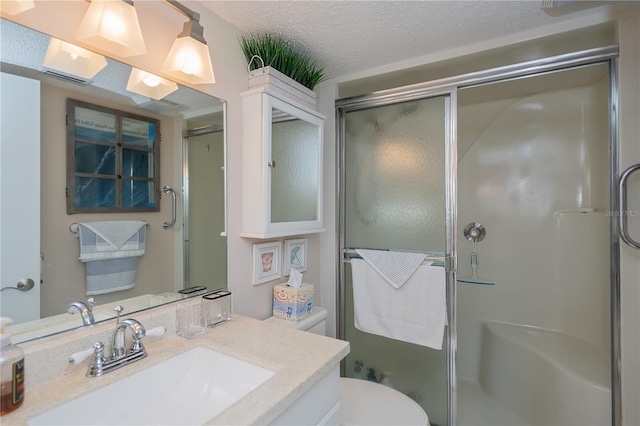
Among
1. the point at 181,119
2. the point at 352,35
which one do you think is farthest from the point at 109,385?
the point at 352,35

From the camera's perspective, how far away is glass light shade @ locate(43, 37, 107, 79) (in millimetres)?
845

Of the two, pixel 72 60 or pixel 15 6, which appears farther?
pixel 72 60

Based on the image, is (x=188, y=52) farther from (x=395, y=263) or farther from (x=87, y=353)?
(x=395, y=263)

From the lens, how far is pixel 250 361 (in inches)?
35.7

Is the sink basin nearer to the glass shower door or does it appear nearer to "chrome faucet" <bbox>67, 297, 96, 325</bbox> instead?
"chrome faucet" <bbox>67, 297, 96, 325</bbox>

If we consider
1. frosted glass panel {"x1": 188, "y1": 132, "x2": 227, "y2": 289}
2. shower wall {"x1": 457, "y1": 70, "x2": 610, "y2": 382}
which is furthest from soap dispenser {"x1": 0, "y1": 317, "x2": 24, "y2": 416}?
shower wall {"x1": 457, "y1": 70, "x2": 610, "y2": 382}

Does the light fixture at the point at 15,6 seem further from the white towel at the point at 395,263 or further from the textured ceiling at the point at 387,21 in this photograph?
the white towel at the point at 395,263

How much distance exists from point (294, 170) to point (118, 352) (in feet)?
3.41

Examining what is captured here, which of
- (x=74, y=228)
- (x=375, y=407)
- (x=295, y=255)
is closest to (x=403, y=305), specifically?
(x=375, y=407)

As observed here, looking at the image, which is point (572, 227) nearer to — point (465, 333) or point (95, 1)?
point (465, 333)

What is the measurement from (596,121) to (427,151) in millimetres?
1302

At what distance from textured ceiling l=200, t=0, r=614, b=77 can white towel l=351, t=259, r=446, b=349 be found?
1174mm

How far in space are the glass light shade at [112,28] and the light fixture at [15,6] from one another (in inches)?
4.3

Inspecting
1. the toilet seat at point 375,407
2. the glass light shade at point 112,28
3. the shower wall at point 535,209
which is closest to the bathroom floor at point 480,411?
the shower wall at point 535,209
